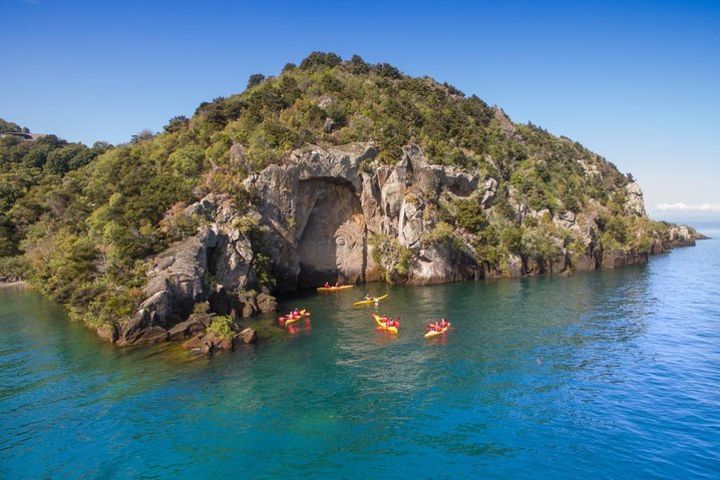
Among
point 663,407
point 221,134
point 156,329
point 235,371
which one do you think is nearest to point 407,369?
point 235,371

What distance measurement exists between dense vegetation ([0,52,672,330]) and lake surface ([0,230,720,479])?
9.10 metres

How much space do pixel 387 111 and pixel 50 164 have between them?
7697cm

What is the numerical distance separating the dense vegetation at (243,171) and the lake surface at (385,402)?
9099mm

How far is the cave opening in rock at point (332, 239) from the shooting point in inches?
2608

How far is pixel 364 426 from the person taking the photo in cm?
2338

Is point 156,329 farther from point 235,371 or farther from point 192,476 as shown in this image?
point 192,476

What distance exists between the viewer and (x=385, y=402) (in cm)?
2594

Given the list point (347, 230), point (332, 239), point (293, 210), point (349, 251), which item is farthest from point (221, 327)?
point (347, 230)

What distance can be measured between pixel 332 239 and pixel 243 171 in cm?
1720

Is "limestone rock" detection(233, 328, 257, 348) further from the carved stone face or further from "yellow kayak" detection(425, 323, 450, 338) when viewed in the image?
the carved stone face

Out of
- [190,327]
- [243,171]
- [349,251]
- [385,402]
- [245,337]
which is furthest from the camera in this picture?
[349,251]

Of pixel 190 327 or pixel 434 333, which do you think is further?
pixel 190 327

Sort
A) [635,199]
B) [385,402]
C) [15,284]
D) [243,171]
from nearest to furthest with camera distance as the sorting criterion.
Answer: [385,402]
[243,171]
[15,284]
[635,199]

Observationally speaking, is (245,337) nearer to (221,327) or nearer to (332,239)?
(221,327)
